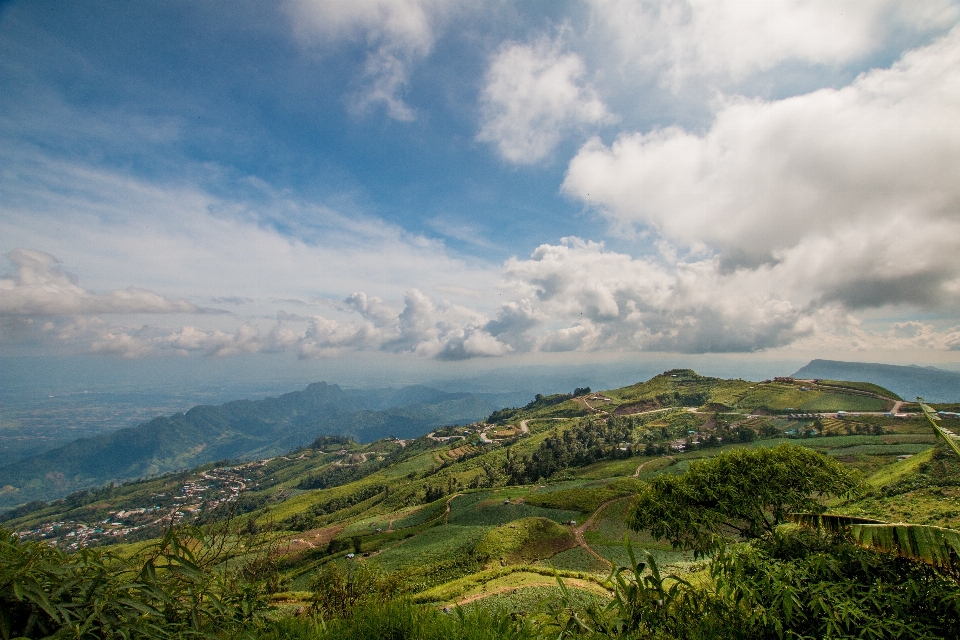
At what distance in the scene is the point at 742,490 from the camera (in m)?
19.9

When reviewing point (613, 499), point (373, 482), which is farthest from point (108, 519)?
point (613, 499)

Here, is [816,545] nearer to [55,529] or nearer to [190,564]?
[190,564]

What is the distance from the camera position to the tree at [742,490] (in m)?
19.2

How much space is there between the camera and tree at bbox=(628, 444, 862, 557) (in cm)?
1923

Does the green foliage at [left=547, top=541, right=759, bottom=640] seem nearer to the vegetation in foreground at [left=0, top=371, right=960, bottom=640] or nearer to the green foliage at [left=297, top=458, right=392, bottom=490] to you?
the vegetation in foreground at [left=0, top=371, right=960, bottom=640]

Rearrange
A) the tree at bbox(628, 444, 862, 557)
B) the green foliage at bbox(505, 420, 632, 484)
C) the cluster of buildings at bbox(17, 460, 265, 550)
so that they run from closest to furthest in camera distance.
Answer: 1. the tree at bbox(628, 444, 862, 557)
2. the green foliage at bbox(505, 420, 632, 484)
3. the cluster of buildings at bbox(17, 460, 265, 550)

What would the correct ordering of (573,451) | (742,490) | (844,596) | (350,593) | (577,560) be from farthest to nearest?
1. (573,451)
2. (577,560)
3. (742,490)
4. (350,593)
5. (844,596)

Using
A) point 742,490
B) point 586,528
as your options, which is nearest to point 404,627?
point 742,490

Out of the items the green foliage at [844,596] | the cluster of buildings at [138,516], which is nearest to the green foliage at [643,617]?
the green foliage at [844,596]

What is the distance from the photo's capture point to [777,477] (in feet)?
64.1

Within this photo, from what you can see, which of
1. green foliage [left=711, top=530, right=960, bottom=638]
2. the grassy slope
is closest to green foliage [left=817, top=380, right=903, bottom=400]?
the grassy slope

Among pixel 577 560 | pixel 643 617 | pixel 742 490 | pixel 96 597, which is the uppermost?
pixel 96 597

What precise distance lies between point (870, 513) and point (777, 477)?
24.2 meters

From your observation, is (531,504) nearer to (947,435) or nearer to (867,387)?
(947,435)
